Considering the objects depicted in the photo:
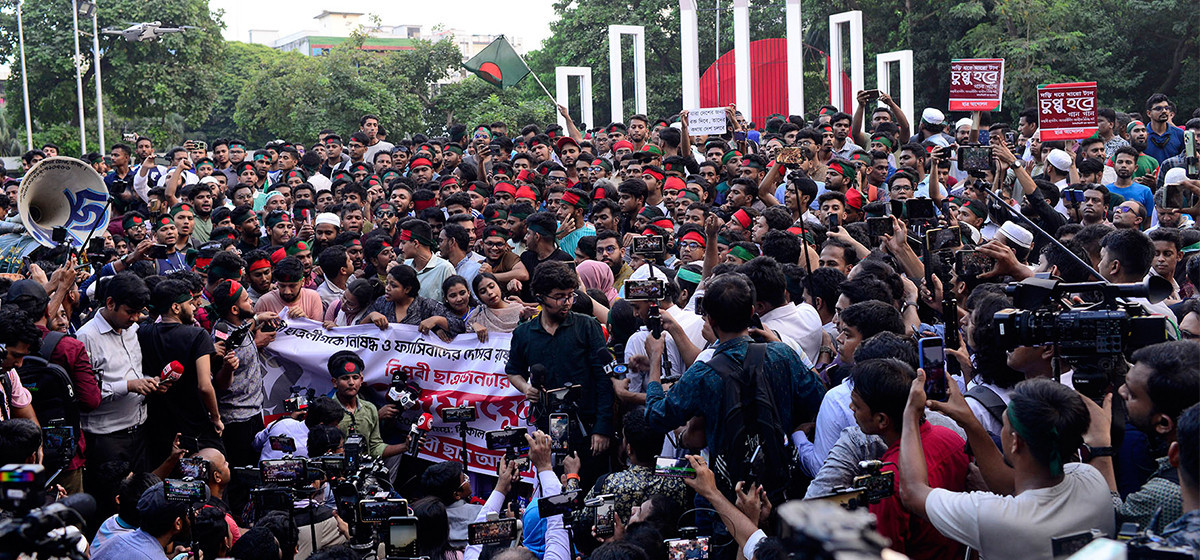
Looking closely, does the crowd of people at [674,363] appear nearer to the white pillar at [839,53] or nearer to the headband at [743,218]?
the headband at [743,218]

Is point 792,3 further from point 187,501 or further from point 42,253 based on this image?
point 187,501

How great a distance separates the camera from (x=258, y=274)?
8.46 meters

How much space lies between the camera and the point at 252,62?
67688mm

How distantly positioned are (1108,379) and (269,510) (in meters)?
3.78

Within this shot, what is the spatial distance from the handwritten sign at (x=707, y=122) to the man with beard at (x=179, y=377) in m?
7.64

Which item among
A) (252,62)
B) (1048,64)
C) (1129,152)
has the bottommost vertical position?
(1129,152)

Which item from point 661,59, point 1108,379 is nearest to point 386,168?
point 1108,379

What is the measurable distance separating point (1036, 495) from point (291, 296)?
5.88 m

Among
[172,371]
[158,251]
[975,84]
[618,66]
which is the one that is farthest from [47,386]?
[618,66]

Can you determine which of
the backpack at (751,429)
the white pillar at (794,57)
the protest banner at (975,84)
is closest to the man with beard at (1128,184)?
the protest banner at (975,84)

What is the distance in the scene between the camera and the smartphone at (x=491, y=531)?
450 cm

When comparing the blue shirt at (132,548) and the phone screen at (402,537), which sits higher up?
the phone screen at (402,537)

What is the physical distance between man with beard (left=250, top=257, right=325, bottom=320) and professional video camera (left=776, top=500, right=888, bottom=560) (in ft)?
22.2

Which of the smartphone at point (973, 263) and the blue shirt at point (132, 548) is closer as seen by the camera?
the blue shirt at point (132, 548)
